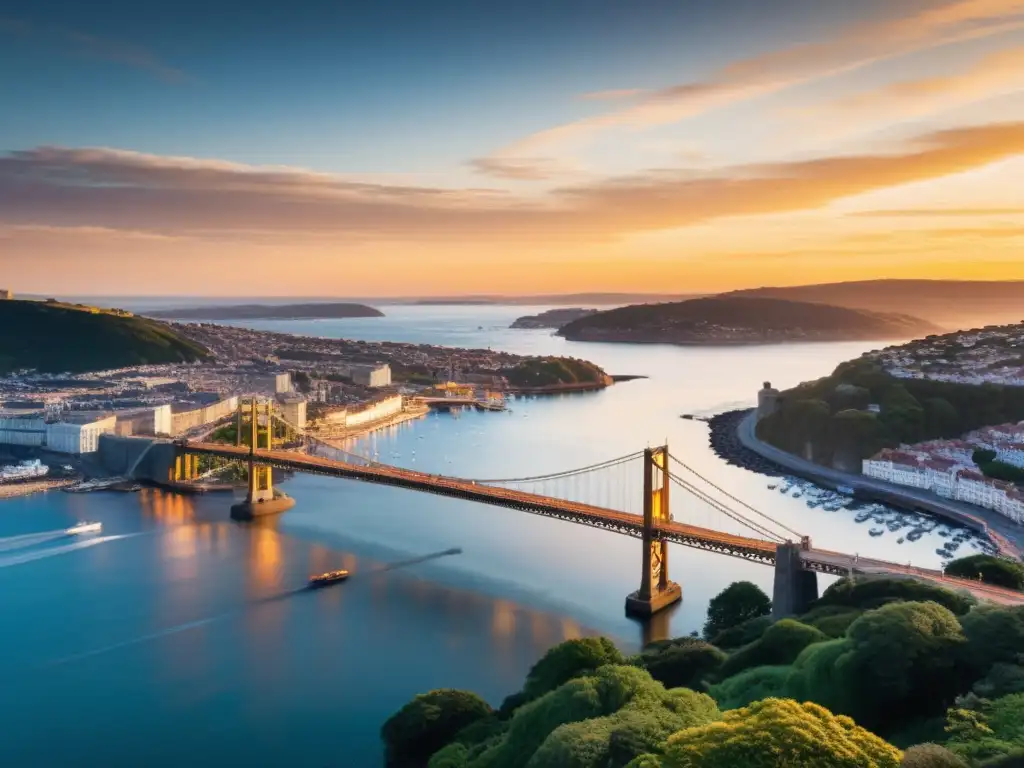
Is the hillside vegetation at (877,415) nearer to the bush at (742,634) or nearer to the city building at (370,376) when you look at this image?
the bush at (742,634)

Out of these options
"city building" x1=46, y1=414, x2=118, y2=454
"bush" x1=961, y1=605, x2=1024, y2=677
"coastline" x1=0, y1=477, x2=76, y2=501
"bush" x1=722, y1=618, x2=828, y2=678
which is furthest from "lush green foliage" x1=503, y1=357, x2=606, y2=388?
"bush" x1=961, y1=605, x2=1024, y2=677

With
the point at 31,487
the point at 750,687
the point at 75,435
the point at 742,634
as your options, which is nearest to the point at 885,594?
the point at 742,634

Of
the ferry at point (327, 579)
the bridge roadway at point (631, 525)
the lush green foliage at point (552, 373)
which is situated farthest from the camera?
the lush green foliage at point (552, 373)

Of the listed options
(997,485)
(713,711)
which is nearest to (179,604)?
(713,711)

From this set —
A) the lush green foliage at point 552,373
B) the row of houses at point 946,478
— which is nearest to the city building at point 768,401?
the row of houses at point 946,478

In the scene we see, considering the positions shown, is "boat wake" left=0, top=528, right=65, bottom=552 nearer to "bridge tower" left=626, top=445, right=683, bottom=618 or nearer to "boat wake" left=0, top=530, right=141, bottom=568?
"boat wake" left=0, top=530, right=141, bottom=568
